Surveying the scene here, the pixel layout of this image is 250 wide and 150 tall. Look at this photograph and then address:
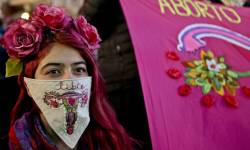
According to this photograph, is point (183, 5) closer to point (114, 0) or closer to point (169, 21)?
point (169, 21)

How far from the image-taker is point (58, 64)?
2832 millimetres

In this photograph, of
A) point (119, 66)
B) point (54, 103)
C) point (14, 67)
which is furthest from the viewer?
point (119, 66)

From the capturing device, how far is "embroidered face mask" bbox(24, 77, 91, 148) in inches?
110

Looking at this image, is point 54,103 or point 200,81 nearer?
point 54,103

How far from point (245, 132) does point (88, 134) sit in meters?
0.93

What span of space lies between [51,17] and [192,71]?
99 cm

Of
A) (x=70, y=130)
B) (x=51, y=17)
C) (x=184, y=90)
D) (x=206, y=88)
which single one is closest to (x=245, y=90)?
(x=206, y=88)

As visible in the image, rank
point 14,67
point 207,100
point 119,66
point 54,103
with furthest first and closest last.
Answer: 1. point 119,66
2. point 207,100
3. point 14,67
4. point 54,103

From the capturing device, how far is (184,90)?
130 inches

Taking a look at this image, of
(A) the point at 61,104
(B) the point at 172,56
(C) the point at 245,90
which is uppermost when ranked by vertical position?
(B) the point at 172,56

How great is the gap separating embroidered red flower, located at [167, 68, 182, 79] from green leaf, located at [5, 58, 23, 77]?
92 centimetres

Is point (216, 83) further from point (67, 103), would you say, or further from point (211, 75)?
point (67, 103)

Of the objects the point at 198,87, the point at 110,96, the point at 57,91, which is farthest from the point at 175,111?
the point at 110,96

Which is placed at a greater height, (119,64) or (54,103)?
(119,64)
